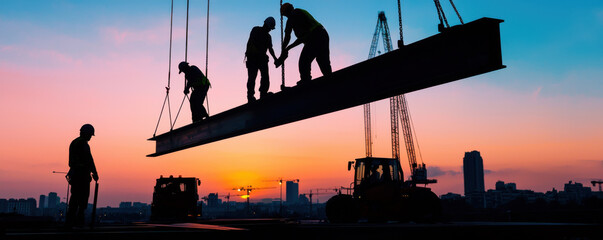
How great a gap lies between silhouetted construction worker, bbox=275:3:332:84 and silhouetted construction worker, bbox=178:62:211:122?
4.45 meters

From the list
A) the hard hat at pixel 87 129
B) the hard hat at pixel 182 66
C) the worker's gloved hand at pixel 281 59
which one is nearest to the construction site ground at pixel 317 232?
the hard hat at pixel 87 129

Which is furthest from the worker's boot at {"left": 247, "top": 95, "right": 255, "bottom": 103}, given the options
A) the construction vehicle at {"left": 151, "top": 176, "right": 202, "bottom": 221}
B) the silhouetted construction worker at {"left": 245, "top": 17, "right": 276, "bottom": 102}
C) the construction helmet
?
the construction vehicle at {"left": 151, "top": 176, "right": 202, "bottom": 221}

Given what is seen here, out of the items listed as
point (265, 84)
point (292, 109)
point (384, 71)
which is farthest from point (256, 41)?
point (384, 71)

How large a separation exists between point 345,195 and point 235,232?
11833mm

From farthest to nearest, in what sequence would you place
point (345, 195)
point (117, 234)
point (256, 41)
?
point (345, 195)
point (256, 41)
point (117, 234)

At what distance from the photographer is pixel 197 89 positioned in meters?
14.9

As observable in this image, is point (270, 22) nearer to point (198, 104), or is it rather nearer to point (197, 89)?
point (197, 89)

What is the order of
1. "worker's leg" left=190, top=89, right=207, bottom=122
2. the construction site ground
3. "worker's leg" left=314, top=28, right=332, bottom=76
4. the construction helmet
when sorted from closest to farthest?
the construction site ground, "worker's leg" left=314, top=28, right=332, bottom=76, the construction helmet, "worker's leg" left=190, top=89, right=207, bottom=122

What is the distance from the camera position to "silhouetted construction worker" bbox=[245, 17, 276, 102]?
42.2 feet

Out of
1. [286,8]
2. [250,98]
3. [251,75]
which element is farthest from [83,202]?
[286,8]

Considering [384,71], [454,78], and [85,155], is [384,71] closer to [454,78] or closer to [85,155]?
[454,78]

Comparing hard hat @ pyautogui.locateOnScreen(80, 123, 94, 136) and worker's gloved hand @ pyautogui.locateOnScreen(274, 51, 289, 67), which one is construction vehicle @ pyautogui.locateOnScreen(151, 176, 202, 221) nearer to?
worker's gloved hand @ pyautogui.locateOnScreen(274, 51, 289, 67)

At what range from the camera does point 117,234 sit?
4.38 metres

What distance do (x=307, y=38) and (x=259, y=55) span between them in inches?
87.5
